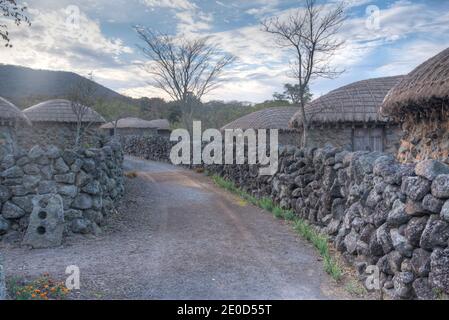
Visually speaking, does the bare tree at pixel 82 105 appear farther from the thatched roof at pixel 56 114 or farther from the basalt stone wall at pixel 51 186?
the basalt stone wall at pixel 51 186

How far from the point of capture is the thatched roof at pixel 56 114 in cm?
2089

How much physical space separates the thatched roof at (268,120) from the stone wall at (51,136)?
27.4ft

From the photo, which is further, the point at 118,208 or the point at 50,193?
the point at 118,208

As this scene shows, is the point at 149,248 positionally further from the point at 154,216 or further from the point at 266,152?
the point at 266,152

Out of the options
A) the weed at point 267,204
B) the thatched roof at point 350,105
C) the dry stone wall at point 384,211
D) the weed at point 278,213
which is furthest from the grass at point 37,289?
the thatched roof at point 350,105

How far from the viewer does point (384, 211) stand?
17.6ft

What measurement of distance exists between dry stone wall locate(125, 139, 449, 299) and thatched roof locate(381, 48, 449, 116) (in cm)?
181

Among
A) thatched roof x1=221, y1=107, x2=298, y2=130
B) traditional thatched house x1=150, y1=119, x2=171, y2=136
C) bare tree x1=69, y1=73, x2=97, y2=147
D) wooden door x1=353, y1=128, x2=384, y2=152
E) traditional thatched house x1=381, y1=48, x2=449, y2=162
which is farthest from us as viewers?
traditional thatched house x1=150, y1=119, x2=171, y2=136

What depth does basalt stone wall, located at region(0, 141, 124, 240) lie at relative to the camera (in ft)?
24.8

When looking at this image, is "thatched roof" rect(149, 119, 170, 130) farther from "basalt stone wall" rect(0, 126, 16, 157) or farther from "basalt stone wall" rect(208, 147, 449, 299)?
"basalt stone wall" rect(208, 147, 449, 299)

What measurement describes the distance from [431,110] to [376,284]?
452cm

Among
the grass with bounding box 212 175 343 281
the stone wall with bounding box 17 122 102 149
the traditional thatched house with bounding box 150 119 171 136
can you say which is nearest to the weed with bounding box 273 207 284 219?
the grass with bounding box 212 175 343 281
